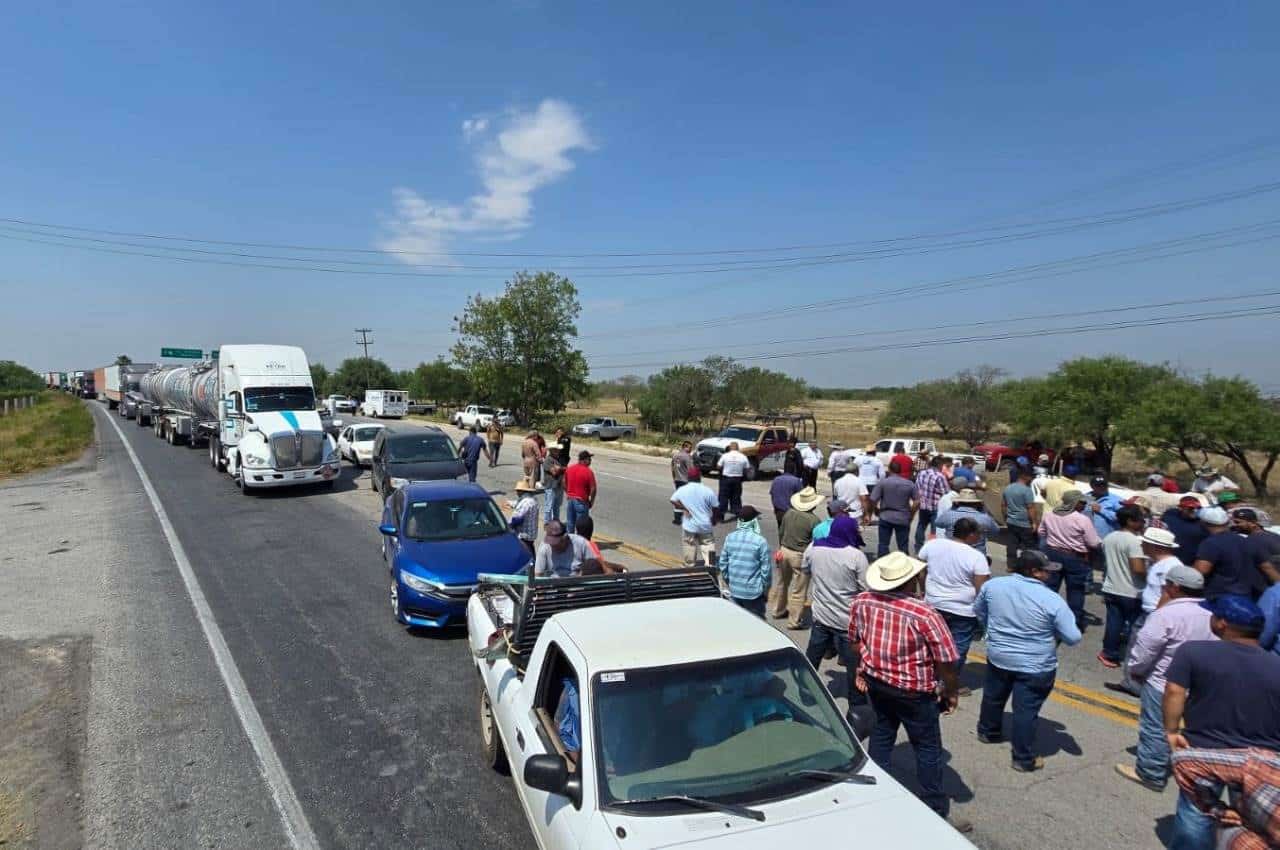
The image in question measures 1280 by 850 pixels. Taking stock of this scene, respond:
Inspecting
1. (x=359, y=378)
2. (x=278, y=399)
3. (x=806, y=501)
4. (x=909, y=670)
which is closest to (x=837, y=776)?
(x=909, y=670)

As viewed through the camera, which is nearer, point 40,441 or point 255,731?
point 255,731

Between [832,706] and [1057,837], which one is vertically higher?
[832,706]

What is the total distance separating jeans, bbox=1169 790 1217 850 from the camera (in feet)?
10.8

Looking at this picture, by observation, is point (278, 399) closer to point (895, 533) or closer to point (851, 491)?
point (851, 491)

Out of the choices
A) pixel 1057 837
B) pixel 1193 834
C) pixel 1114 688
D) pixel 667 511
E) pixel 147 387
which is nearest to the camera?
pixel 1193 834

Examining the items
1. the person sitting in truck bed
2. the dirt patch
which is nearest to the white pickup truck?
the person sitting in truck bed

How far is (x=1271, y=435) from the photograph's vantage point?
21.5 meters

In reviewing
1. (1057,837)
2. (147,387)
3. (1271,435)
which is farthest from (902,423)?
(1057,837)

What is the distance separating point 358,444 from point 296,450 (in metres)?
5.70

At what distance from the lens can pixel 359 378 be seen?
95.8m

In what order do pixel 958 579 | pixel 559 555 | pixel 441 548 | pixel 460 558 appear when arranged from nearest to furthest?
pixel 958 579, pixel 559 555, pixel 460 558, pixel 441 548

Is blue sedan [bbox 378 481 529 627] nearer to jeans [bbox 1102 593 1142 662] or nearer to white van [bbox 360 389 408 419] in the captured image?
jeans [bbox 1102 593 1142 662]

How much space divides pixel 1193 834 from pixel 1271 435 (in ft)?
81.4

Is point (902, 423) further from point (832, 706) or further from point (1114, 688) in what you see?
point (832, 706)
